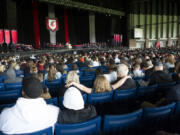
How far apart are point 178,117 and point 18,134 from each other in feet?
7.24

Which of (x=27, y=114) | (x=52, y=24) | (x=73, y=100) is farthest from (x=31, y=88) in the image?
(x=52, y=24)

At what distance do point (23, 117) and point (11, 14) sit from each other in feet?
56.3

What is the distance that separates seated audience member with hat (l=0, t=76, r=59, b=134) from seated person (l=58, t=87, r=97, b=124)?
26 cm

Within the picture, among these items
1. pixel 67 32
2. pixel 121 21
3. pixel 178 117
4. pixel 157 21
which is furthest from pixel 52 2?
pixel 157 21

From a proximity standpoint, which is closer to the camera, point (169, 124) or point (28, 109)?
point (28, 109)

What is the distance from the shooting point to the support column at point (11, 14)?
1598 cm

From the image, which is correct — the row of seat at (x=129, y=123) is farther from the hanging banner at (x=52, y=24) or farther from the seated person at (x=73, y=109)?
the hanging banner at (x=52, y=24)

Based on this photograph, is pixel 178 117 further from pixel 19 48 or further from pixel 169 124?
pixel 19 48

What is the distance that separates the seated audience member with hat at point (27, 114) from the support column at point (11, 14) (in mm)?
16207

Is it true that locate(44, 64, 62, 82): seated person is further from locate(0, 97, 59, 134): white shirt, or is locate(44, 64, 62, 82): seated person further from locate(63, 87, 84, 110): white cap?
locate(0, 97, 59, 134): white shirt

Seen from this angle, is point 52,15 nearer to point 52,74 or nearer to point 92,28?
point 92,28

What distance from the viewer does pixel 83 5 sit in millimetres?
16281

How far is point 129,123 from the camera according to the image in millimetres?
2150

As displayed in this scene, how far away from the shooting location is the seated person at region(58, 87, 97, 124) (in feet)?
6.45
